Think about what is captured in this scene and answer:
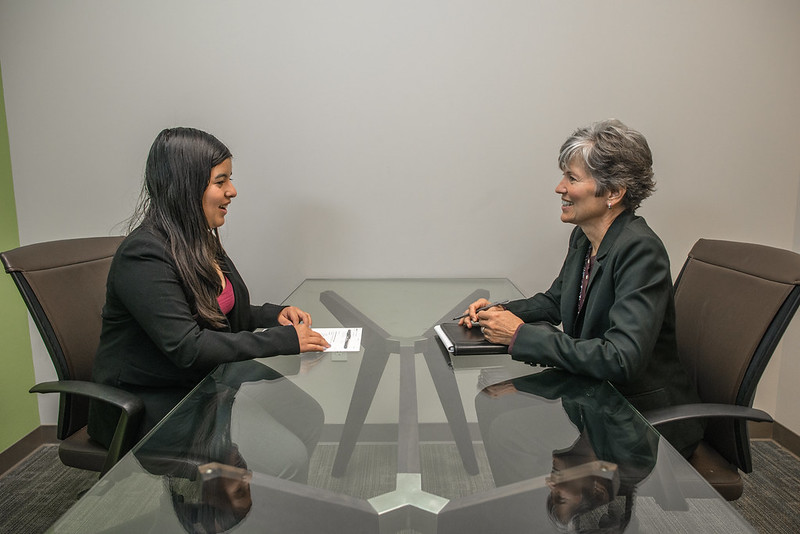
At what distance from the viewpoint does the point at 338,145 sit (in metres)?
2.69

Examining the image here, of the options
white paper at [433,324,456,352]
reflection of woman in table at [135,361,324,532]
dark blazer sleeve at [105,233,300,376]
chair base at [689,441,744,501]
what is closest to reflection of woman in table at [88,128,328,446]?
dark blazer sleeve at [105,233,300,376]

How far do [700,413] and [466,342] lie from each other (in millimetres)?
654

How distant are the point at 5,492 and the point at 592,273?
252cm

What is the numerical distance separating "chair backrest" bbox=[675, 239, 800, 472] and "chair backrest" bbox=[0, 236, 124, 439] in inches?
74.9

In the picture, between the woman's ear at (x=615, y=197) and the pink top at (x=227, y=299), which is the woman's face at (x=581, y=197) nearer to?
the woman's ear at (x=615, y=197)

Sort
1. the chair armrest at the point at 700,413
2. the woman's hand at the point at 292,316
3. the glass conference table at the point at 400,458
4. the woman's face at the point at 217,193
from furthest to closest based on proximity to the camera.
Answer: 1. the woman's hand at the point at 292,316
2. the woman's face at the point at 217,193
3. the chair armrest at the point at 700,413
4. the glass conference table at the point at 400,458

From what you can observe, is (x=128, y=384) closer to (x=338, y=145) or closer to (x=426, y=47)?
(x=338, y=145)

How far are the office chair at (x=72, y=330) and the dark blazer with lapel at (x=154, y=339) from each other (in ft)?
0.31

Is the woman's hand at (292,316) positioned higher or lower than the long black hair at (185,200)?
lower

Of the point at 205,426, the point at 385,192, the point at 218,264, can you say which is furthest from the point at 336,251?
the point at 205,426

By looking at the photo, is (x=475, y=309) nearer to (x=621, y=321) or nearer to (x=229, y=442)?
(x=621, y=321)

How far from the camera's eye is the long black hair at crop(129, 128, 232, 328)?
1794mm

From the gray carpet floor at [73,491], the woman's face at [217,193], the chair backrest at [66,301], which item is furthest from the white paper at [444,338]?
the gray carpet floor at [73,491]

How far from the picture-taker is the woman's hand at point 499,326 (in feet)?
5.82
